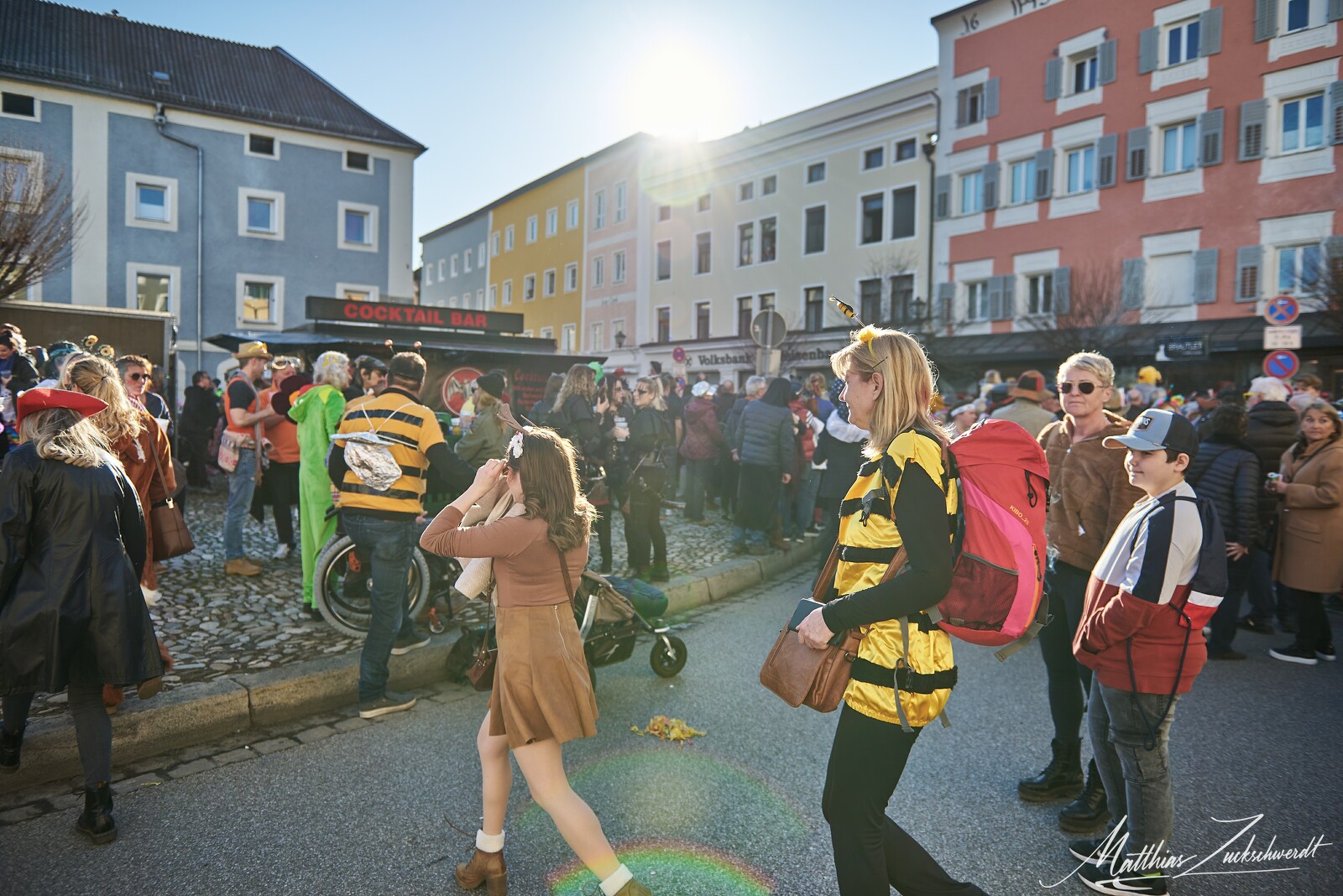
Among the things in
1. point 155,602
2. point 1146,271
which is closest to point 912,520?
point 155,602

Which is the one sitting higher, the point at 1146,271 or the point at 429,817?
the point at 1146,271

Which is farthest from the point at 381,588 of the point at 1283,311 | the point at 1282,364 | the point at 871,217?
the point at 871,217

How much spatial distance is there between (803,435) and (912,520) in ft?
29.4

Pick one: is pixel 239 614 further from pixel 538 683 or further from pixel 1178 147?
pixel 1178 147

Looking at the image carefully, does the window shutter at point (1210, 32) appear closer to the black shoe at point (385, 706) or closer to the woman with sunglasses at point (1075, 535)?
the woman with sunglasses at point (1075, 535)

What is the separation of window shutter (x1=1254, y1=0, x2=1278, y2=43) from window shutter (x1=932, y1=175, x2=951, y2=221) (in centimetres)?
934

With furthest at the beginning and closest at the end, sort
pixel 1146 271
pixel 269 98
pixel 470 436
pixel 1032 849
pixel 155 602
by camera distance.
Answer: pixel 269 98, pixel 1146 271, pixel 470 436, pixel 155 602, pixel 1032 849

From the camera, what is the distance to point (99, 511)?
3.33 meters

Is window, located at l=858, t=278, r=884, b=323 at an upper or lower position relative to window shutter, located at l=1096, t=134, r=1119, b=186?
lower

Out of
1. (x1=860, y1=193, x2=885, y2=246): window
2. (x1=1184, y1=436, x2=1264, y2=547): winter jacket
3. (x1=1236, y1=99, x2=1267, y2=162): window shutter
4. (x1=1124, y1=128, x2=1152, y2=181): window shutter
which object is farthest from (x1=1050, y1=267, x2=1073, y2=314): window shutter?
(x1=1184, y1=436, x2=1264, y2=547): winter jacket

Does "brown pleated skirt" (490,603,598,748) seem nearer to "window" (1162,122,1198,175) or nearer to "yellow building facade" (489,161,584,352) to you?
"window" (1162,122,1198,175)

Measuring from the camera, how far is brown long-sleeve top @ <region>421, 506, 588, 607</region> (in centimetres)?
287

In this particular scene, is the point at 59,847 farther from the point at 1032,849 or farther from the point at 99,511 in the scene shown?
the point at 1032,849

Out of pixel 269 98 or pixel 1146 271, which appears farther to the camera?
pixel 269 98
